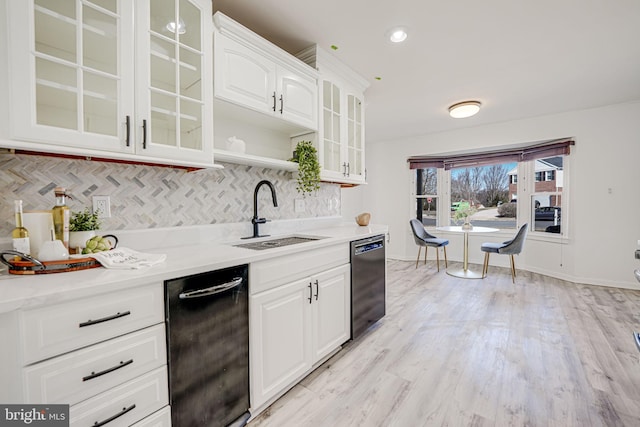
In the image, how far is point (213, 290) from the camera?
1.27m

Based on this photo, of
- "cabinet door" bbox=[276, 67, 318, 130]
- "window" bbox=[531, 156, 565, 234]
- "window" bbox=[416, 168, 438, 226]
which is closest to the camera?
"cabinet door" bbox=[276, 67, 318, 130]

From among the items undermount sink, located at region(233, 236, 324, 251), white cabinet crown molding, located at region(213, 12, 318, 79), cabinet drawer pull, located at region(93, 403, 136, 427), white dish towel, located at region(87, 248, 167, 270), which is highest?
white cabinet crown molding, located at region(213, 12, 318, 79)

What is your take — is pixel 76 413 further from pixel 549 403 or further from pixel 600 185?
pixel 600 185

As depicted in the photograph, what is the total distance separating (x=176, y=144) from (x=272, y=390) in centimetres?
149

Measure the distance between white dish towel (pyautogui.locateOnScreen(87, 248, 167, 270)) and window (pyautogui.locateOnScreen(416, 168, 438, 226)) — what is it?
5387 millimetres

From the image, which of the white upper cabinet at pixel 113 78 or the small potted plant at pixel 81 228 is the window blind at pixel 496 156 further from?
the small potted plant at pixel 81 228

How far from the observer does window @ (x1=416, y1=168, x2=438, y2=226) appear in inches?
225

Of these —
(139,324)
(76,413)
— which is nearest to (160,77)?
(139,324)

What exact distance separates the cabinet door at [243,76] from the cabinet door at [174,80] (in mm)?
80

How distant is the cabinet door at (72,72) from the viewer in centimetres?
104

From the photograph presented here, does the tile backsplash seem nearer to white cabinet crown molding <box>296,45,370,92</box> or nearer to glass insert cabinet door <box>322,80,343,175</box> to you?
glass insert cabinet door <box>322,80,343,175</box>

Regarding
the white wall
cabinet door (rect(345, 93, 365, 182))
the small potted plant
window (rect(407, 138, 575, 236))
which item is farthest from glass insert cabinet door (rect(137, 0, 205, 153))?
the white wall

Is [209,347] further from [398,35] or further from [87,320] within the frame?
[398,35]

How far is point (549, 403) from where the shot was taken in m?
1.64
